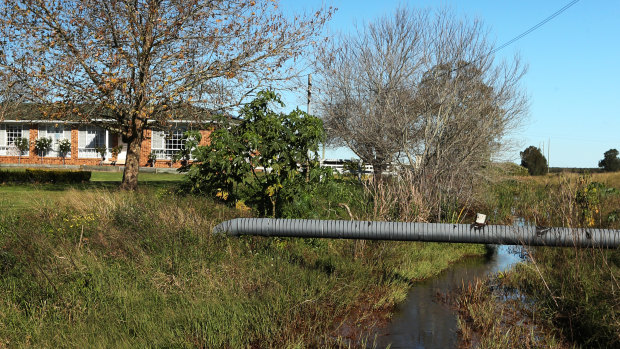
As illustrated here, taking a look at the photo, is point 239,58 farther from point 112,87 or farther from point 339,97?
point 339,97

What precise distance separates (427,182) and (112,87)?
856 centimetres

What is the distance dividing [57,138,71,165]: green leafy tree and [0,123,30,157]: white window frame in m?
2.57

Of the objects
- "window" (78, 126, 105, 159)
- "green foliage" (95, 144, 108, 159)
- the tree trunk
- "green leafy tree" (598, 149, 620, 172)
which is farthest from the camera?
"green leafy tree" (598, 149, 620, 172)

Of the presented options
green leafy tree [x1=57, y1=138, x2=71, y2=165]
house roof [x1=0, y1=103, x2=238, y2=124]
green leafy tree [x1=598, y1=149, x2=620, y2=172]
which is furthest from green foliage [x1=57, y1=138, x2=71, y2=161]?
green leafy tree [x1=598, y1=149, x2=620, y2=172]

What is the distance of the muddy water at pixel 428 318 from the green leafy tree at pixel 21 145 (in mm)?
36434

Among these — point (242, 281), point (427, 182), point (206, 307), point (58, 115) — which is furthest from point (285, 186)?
point (58, 115)

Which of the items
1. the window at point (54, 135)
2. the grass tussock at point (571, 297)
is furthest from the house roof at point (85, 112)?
the window at point (54, 135)

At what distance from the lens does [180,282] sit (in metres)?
6.28

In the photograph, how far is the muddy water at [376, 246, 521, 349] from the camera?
6293mm

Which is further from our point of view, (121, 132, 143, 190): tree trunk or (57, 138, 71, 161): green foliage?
(57, 138, 71, 161): green foliage

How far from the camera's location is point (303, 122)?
8.84 meters

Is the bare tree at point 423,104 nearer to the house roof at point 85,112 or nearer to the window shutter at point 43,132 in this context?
the house roof at point 85,112

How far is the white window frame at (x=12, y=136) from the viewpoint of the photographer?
39.4m

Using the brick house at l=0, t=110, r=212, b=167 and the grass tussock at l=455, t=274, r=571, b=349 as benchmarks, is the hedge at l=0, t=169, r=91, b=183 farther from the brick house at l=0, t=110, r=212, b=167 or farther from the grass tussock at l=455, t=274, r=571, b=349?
the grass tussock at l=455, t=274, r=571, b=349
